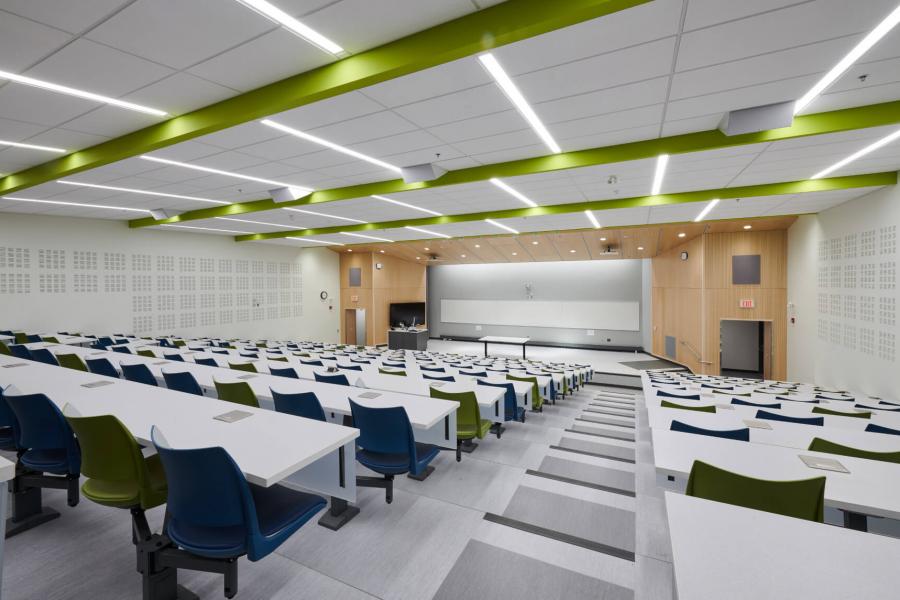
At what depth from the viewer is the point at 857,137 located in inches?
197

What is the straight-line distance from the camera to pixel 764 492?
1.91 m

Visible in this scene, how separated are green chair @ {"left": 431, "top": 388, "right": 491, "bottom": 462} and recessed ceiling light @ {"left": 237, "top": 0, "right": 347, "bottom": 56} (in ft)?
10.4

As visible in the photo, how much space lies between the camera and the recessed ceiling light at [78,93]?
359 centimetres

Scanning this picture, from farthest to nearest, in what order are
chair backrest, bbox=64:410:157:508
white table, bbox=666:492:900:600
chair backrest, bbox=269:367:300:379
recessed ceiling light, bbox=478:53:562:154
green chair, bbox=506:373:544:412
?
green chair, bbox=506:373:544:412, chair backrest, bbox=269:367:300:379, recessed ceiling light, bbox=478:53:562:154, chair backrest, bbox=64:410:157:508, white table, bbox=666:492:900:600

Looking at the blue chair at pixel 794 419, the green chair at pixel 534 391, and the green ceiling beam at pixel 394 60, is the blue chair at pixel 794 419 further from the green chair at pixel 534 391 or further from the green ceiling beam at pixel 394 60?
the green ceiling beam at pixel 394 60

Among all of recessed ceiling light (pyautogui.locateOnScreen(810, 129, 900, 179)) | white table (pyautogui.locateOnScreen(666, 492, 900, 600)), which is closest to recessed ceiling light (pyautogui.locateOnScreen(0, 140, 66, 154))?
white table (pyautogui.locateOnScreen(666, 492, 900, 600))

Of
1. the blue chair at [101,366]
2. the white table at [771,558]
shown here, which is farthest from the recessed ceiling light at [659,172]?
the blue chair at [101,366]

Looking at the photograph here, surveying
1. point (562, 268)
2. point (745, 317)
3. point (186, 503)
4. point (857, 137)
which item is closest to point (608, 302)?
point (562, 268)

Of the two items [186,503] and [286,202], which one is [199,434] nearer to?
[186,503]

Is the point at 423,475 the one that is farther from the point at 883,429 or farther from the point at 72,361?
the point at 72,361

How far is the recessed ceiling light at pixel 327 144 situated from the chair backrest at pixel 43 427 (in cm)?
339

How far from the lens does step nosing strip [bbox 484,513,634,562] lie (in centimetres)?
259

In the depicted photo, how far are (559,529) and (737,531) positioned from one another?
5.55ft

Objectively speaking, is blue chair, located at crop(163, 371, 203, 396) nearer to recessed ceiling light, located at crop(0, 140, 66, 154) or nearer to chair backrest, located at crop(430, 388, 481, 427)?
chair backrest, located at crop(430, 388, 481, 427)
